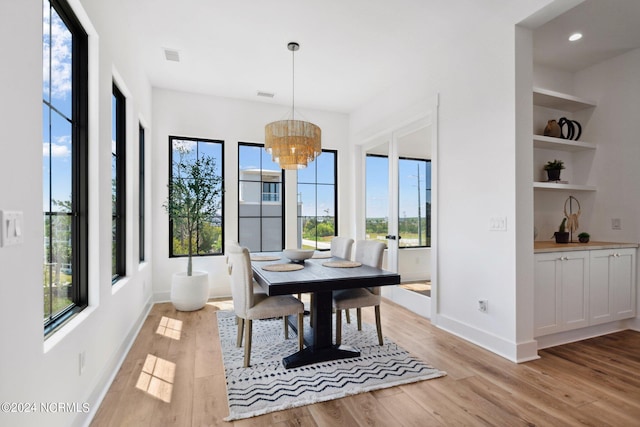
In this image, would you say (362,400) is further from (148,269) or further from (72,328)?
(148,269)

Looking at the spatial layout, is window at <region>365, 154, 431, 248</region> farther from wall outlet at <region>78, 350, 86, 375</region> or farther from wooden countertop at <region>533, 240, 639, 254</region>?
wall outlet at <region>78, 350, 86, 375</region>

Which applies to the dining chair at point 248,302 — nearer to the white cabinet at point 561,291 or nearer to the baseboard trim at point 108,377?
the baseboard trim at point 108,377

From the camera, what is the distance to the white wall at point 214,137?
4.51 m

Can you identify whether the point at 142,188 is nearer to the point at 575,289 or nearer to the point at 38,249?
the point at 38,249

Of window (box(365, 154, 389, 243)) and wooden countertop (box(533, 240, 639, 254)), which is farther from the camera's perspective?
window (box(365, 154, 389, 243))

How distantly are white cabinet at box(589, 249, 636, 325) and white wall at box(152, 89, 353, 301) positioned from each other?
3232mm

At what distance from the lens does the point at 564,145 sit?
3.37 meters

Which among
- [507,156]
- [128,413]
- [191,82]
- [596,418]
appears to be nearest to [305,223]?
[191,82]

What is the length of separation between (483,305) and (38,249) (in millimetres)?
3152

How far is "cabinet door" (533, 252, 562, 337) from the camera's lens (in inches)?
110

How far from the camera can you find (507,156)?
2729 mm

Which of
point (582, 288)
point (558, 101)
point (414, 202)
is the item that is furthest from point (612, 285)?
point (414, 202)

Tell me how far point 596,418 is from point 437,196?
7.16 feet

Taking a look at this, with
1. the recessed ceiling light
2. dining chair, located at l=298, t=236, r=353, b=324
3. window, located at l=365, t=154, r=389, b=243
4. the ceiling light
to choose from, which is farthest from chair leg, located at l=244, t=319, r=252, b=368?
the recessed ceiling light
